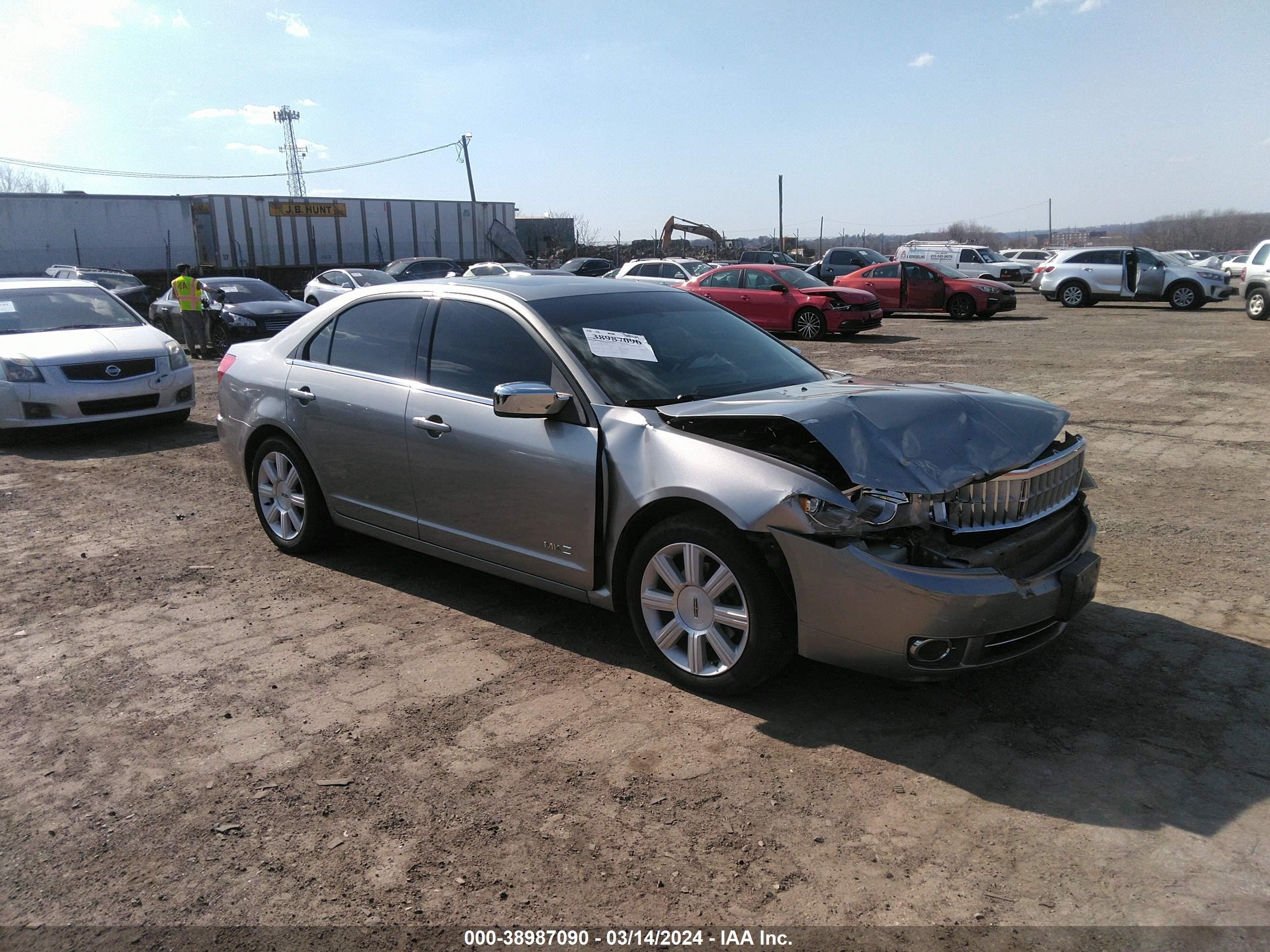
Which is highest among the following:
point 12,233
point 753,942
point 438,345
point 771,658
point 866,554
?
point 12,233

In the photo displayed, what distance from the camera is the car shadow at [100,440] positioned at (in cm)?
932

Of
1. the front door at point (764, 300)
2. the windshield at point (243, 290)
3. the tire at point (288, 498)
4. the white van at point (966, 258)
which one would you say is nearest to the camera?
the tire at point (288, 498)

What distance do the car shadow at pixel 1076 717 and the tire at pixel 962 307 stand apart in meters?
20.0

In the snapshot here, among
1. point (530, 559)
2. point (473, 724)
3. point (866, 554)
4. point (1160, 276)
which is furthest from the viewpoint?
point (1160, 276)

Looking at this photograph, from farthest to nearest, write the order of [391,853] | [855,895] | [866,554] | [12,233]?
1. [12,233]
2. [866,554]
3. [391,853]
4. [855,895]

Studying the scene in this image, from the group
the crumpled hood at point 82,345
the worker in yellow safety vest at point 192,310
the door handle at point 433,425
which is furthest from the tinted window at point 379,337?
the worker in yellow safety vest at point 192,310

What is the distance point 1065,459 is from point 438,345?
2.99m

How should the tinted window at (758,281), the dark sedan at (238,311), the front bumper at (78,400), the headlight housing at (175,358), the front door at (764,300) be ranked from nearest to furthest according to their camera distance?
the front bumper at (78,400) < the headlight housing at (175,358) < the dark sedan at (238,311) < the front door at (764,300) < the tinted window at (758,281)

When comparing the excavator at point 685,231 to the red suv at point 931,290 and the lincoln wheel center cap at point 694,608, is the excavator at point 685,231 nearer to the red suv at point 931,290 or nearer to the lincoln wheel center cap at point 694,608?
the red suv at point 931,290

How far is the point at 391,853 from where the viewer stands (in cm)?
289

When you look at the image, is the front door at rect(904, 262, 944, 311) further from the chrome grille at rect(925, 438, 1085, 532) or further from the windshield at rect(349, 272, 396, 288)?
the chrome grille at rect(925, 438, 1085, 532)

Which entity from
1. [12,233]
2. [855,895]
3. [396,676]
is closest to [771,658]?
[855,895]

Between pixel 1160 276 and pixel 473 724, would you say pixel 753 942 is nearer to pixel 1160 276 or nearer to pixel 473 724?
pixel 473 724

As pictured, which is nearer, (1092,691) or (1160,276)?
(1092,691)
